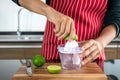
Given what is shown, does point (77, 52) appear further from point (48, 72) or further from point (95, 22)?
point (95, 22)

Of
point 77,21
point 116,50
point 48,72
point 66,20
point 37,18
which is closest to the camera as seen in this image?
point 66,20

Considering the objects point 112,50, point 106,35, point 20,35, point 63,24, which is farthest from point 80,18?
point 20,35

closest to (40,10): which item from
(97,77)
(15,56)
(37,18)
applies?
(97,77)

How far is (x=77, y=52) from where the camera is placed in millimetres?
976

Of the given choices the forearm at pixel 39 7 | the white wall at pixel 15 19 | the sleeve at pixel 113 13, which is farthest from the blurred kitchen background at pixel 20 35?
the forearm at pixel 39 7

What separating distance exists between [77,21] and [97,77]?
1.04 ft

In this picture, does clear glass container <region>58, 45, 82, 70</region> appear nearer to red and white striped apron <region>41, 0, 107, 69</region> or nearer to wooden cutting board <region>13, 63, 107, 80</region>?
wooden cutting board <region>13, 63, 107, 80</region>

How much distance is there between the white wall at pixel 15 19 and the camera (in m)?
2.88

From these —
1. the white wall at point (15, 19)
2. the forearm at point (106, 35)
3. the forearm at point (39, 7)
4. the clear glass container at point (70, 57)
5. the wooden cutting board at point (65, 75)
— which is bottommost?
the wooden cutting board at point (65, 75)

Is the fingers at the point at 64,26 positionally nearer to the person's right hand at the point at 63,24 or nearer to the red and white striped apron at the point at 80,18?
the person's right hand at the point at 63,24

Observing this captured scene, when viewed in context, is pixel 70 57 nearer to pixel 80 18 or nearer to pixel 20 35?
pixel 80 18

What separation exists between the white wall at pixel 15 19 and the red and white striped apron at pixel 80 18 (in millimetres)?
1701

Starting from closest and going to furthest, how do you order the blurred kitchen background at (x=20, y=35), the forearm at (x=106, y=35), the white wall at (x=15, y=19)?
the forearm at (x=106, y=35) → the blurred kitchen background at (x=20, y=35) → the white wall at (x=15, y=19)

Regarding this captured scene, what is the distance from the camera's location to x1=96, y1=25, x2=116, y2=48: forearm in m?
1.12
